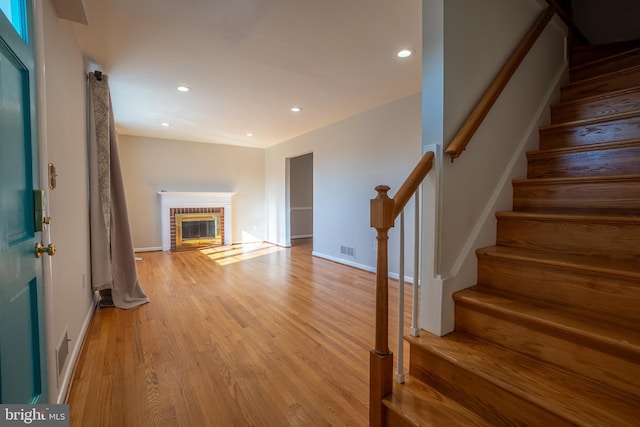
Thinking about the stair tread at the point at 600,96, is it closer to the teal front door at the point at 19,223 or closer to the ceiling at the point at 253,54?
the ceiling at the point at 253,54

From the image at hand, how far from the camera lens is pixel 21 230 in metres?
0.99

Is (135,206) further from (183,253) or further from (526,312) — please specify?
(526,312)

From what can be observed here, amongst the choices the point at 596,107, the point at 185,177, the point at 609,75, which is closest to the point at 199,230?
the point at 185,177

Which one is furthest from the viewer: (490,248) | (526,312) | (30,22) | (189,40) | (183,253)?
(183,253)

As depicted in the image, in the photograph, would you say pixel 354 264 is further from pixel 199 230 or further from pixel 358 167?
pixel 199 230

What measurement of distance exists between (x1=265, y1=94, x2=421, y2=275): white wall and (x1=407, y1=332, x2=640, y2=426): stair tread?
2.30 metres

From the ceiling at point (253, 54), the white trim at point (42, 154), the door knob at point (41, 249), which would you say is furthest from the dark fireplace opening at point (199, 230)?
the door knob at point (41, 249)

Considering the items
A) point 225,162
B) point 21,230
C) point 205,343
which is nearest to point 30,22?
point 21,230

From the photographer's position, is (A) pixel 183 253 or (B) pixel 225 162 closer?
(A) pixel 183 253

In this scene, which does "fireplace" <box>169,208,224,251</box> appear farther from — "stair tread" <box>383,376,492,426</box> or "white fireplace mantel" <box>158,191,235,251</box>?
"stair tread" <box>383,376,492,426</box>

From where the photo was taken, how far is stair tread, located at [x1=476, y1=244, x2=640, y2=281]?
1.14m

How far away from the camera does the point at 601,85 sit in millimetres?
2047

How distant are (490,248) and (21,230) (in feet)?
6.81

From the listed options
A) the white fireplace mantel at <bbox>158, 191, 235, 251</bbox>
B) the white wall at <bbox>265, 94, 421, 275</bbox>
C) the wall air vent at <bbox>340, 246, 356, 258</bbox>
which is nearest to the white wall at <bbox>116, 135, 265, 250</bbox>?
the white fireplace mantel at <bbox>158, 191, 235, 251</bbox>
